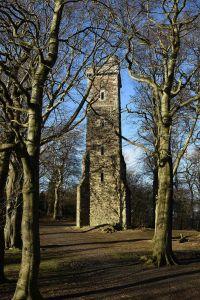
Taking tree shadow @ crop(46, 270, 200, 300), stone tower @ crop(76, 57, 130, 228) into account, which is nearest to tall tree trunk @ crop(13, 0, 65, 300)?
tree shadow @ crop(46, 270, 200, 300)

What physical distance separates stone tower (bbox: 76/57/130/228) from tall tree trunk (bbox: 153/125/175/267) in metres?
27.0

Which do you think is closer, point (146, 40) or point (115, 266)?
point (115, 266)

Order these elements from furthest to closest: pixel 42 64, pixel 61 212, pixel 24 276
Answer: pixel 61 212, pixel 42 64, pixel 24 276

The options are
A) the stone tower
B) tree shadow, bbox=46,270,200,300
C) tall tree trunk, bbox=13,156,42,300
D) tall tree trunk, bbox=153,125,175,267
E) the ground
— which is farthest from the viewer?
the stone tower

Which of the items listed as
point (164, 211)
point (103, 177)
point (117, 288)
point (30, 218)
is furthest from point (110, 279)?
point (103, 177)

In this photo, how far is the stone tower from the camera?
Answer: 1661 inches

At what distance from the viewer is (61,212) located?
61938 millimetres

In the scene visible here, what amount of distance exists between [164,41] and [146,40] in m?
1.48

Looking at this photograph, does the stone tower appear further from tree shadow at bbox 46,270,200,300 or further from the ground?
tree shadow at bbox 46,270,200,300

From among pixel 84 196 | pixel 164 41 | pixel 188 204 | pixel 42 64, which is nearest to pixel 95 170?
pixel 84 196

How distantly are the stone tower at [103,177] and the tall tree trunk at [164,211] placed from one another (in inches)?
1063

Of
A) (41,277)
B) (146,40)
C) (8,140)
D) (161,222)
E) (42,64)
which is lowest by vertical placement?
(41,277)

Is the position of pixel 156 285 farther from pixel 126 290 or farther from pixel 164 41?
pixel 164 41

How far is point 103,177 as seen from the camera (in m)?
43.3
